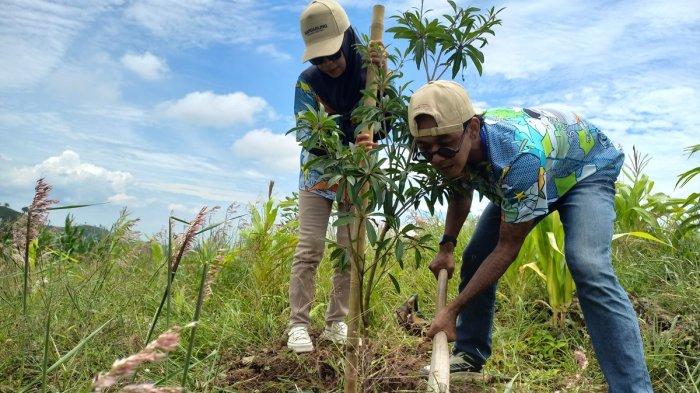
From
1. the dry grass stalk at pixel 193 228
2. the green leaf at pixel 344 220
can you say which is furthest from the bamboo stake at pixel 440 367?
the dry grass stalk at pixel 193 228

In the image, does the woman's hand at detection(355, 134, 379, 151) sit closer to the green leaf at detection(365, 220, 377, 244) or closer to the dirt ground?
the green leaf at detection(365, 220, 377, 244)

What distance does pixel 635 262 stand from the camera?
15.8 ft

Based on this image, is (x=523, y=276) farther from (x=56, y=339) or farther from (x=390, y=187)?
(x=56, y=339)

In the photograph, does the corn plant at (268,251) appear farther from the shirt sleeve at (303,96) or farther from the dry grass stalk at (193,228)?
the dry grass stalk at (193,228)

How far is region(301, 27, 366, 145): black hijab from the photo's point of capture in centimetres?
330

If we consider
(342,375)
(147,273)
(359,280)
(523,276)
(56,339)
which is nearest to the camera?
(359,280)

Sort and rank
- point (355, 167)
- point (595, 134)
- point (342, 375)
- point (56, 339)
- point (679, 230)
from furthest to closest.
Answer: point (679, 230)
point (56, 339)
point (342, 375)
point (595, 134)
point (355, 167)

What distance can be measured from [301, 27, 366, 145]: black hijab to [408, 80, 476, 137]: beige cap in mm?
1010

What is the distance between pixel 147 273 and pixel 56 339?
1661mm

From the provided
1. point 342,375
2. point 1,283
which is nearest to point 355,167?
point 342,375

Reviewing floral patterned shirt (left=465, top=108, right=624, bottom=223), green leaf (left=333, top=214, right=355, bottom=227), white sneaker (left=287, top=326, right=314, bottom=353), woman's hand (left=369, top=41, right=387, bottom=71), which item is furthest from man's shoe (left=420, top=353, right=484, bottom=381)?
woman's hand (left=369, top=41, right=387, bottom=71)

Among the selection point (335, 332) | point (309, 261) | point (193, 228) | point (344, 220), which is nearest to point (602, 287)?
point (344, 220)

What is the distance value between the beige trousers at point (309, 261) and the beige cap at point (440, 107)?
52.6 inches

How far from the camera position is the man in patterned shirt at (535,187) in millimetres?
2340
